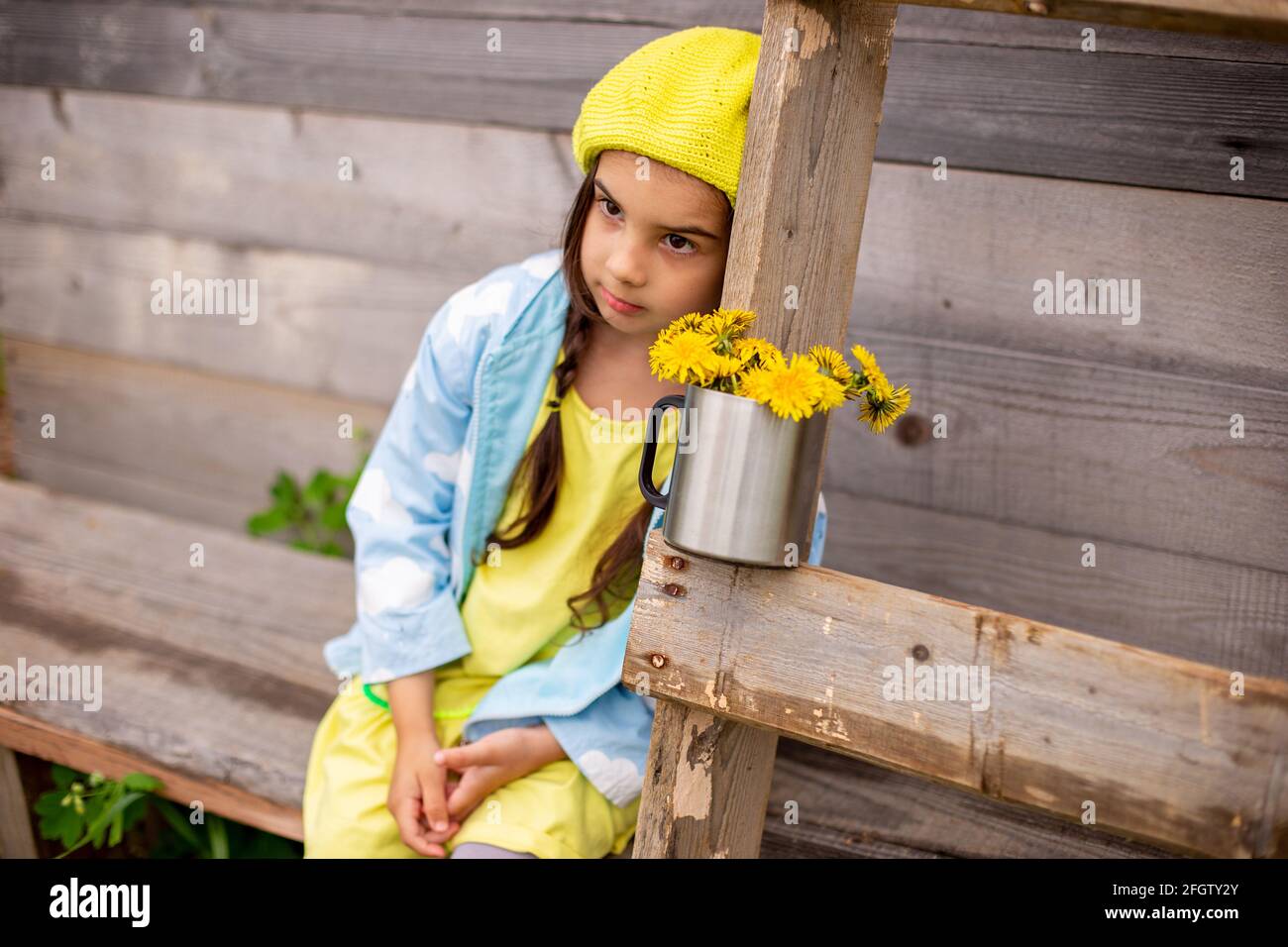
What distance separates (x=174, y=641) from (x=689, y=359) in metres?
1.43

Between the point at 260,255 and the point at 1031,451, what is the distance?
1.82 m

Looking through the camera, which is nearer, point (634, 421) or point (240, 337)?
point (634, 421)

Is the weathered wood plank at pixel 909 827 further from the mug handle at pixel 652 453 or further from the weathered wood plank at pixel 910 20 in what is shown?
the weathered wood plank at pixel 910 20

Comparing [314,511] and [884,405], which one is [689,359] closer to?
[884,405]

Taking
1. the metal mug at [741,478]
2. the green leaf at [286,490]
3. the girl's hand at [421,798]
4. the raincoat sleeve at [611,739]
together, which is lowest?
the girl's hand at [421,798]

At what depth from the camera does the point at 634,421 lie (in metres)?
1.52

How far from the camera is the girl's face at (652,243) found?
1.27 meters

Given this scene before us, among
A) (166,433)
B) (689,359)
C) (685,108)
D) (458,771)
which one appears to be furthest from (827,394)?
(166,433)

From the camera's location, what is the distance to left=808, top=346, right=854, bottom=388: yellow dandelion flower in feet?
3.69

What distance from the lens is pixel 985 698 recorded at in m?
1.07

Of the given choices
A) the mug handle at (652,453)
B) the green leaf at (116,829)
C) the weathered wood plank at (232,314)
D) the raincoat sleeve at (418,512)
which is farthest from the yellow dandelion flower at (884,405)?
the green leaf at (116,829)

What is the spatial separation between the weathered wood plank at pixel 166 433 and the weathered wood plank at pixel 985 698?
147cm
